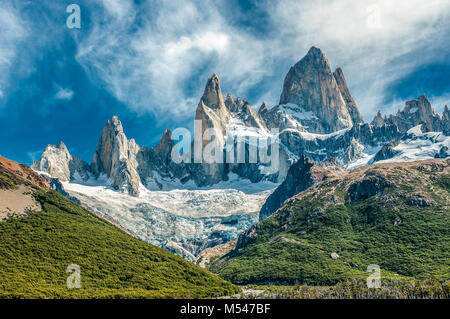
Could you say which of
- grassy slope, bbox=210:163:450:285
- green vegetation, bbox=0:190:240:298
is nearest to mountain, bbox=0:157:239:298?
green vegetation, bbox=0:190:240:298

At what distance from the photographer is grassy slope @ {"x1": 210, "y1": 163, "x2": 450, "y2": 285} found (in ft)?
457

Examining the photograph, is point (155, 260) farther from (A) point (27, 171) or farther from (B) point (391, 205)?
(B) point (391, 205)

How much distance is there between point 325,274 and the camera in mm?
140500

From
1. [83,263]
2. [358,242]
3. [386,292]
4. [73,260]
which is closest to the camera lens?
[386,292]

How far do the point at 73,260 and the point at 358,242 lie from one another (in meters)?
113

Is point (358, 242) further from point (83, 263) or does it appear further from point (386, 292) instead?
point (83, 263)

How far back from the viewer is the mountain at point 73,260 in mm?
84438

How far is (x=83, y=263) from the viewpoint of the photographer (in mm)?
98125

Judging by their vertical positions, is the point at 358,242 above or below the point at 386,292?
above

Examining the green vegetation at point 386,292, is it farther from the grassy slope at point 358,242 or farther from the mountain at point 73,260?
the mountain at point 73,260

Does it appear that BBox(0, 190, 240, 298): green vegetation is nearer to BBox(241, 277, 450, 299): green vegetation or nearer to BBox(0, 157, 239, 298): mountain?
BBox(0, 157, 239, 298): mountain

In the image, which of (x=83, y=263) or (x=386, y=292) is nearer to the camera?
(x=386, y=292)

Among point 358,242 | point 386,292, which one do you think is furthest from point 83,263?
point 358,242
